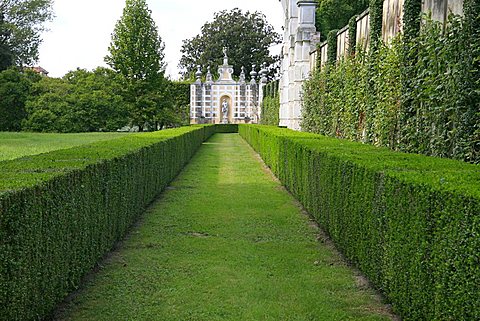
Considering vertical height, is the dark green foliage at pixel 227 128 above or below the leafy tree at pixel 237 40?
below

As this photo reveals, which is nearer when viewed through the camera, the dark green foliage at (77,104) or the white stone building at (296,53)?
the white stone building at (296,53)

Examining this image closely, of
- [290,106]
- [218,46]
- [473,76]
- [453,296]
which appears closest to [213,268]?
[453,296]

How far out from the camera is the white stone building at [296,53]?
68.8 ft

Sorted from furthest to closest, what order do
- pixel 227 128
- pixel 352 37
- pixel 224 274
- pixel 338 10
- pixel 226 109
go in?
pixel 226 109 → pixel 227 128 → pixel 338 10 → pixel 352 37 → pixel 224 274

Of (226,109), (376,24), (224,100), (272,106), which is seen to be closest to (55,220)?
(376,24)

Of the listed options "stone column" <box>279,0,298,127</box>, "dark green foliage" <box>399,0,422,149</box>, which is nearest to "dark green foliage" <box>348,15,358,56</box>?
"dark green foliage" <box>399,0,422,149</box>

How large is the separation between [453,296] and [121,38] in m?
43.5

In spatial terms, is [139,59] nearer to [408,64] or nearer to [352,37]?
[352,37]

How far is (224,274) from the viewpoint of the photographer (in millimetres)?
5809

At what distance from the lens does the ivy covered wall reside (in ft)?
21.3

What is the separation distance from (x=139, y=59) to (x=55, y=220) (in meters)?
41.3

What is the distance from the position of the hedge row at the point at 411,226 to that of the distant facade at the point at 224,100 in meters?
42.8

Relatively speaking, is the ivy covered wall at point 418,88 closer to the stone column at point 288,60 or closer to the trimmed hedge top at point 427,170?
the trimmed hedge top at point 427,170

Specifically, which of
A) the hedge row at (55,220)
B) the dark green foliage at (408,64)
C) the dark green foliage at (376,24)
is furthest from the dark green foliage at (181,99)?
the hedge row at (55,220)
